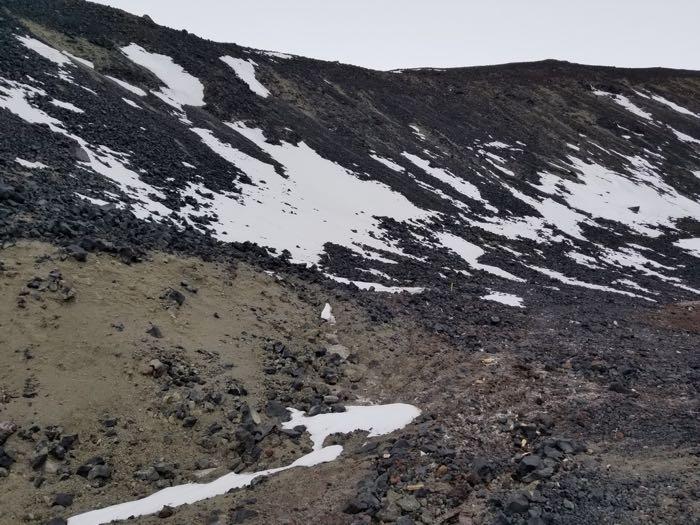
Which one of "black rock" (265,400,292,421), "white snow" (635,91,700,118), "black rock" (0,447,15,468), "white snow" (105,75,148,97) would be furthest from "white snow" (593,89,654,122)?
"black rock" (0,447,15,468)

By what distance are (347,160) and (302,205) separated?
33.8 feet

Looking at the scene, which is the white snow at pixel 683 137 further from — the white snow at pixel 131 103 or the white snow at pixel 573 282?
the white snow at pixel 131 103

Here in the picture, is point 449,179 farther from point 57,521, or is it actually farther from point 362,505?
point 57,521

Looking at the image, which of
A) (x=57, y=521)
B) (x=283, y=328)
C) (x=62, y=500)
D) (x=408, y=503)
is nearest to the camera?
(x=408, y=503)

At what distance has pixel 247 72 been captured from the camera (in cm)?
4022

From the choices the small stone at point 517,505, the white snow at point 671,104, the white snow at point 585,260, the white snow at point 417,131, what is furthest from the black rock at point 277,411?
the white snow at point 671,104

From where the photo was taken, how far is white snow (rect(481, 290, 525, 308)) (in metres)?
17.6

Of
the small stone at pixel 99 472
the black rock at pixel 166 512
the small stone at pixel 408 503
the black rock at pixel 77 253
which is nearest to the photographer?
the small stone at pixel 408 503

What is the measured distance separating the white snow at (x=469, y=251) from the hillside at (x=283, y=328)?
0.17m

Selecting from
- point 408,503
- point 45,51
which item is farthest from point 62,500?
point 45,51

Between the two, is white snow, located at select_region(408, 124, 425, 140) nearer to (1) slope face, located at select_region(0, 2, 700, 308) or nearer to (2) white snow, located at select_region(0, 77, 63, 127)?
(1) slope face, located at select_region(0, 2, 700, 308)

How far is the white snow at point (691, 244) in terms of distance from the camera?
120ft

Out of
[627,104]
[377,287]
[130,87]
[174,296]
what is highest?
[627,104]

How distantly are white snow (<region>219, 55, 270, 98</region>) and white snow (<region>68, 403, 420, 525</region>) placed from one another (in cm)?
3223
